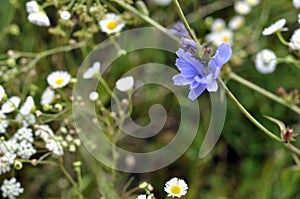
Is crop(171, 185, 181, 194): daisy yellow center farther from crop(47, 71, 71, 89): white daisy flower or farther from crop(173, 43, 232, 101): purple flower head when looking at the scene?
crop(47, 71, 71, 89): white daisy flower

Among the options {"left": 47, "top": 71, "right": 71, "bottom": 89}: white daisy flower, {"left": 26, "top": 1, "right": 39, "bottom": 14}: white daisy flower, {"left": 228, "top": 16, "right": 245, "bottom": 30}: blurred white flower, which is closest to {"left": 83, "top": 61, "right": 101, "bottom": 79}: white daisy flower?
{"left": 47, "top": 71, "right": 71, "bottom": 89}: white daisy flower

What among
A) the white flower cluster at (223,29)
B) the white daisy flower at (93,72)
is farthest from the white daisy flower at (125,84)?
the white flower cluster at (223,29)

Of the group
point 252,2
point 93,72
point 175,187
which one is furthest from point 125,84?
point 252,2

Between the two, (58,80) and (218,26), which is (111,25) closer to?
(58,80)

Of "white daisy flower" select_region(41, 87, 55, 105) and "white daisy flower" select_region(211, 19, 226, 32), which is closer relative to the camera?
"white daisy flower" select_region(41, 87, 55, 105)

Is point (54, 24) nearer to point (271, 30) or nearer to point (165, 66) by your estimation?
point (165, 66)

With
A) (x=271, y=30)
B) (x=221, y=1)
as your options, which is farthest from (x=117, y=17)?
(x=221, y=1)
